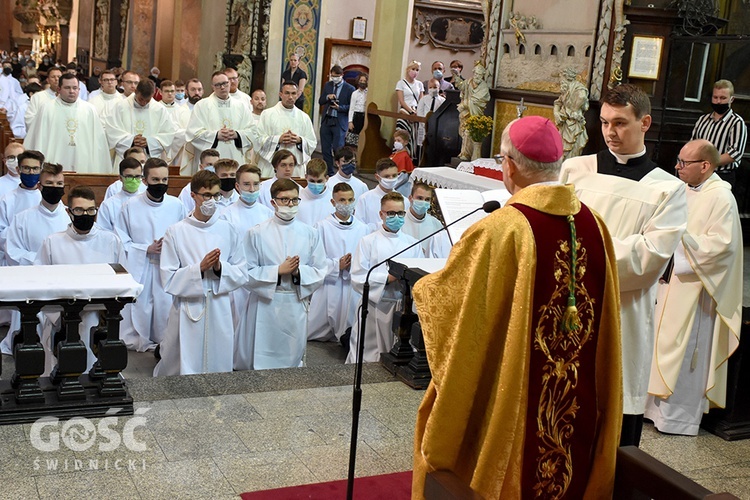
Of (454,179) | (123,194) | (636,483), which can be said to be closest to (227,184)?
(123,194)

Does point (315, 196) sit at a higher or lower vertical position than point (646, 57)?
lower

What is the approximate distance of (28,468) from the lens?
4.30 meters

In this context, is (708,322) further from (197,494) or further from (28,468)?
(28,468)

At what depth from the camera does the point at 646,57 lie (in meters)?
10.2

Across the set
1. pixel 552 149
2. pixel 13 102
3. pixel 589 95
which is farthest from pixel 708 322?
pixel 13 102

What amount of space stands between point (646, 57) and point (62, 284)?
23.9 feet

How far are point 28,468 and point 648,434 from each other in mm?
3506

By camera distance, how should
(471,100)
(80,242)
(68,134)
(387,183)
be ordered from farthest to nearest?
1. (68,134)
2. (471,100)
3. (387,183)
4. (80,242)

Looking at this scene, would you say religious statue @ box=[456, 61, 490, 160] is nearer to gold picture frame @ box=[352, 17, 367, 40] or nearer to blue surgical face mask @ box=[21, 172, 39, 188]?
blue surgical face mask @ box=[21, 172, 39, 188]

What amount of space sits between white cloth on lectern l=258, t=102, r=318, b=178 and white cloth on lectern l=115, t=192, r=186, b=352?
468 cm

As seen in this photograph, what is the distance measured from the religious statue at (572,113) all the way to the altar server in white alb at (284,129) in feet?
12.6

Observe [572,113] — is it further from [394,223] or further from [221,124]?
[221,124]

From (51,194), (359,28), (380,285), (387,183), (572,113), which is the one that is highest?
(359,28)

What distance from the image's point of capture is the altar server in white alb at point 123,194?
838 centimetres
